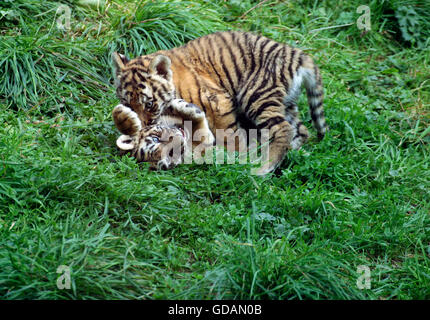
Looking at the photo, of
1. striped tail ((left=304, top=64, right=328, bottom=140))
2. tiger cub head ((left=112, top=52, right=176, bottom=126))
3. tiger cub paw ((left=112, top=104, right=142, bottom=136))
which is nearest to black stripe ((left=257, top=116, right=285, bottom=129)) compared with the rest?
striped tail ((left=304, top=64, right=328, bottom=140))

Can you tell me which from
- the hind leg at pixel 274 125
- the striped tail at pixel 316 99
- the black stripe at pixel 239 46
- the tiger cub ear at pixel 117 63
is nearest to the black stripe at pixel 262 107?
the hind leg at pixel 274 125

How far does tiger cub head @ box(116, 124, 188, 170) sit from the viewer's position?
4.81 meters

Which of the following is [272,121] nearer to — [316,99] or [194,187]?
[316,99]

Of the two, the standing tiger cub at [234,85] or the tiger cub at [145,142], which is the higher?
the standing tiger cub at [234,85]

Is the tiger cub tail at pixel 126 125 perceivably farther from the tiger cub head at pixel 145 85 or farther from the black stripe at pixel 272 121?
the black stripe at pixel 272 121

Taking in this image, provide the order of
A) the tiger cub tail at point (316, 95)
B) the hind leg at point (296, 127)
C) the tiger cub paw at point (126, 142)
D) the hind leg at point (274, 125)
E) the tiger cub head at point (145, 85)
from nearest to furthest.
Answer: the tiger cub paw at point (126, 142)
the hind leg at point (274, 125)
the tiger cub head at point (145, 85)
the tiger cub tail at point (316, 95)
the hind leg at point (296, 127)

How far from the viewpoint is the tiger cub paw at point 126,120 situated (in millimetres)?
4824

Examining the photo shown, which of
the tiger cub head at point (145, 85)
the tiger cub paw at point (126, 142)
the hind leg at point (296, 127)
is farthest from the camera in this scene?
the hind leg at point (296, 127)

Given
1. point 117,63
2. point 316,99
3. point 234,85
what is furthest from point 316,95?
point 117,63

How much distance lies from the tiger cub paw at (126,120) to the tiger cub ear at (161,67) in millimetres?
581

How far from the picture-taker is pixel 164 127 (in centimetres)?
517

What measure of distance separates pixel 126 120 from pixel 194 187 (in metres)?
1.01

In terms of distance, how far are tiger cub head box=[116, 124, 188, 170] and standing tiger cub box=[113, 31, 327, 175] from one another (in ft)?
0.71

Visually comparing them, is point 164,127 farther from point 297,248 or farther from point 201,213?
point 297,248
